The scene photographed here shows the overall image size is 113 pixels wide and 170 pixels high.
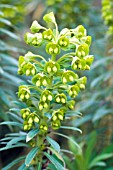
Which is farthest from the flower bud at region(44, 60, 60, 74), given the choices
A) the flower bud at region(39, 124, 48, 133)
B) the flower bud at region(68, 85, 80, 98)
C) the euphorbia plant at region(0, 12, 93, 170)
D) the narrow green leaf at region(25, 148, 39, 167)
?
the narrow green leaf at region(25, 148, 39, 167)

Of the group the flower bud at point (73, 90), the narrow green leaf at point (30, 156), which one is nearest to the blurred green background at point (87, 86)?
the narrow green leaf at point (30, 156)

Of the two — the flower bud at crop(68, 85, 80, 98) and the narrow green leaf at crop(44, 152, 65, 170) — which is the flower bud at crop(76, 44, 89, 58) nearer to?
the flower bud at crop(68, 85, 80, 98)

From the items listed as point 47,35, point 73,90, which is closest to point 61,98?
point 73,90

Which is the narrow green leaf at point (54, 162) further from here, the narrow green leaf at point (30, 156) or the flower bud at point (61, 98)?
the flower bud at point (61, 98)

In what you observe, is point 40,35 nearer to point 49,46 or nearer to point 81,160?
point 49,46

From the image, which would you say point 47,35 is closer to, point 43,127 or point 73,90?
point 73,90

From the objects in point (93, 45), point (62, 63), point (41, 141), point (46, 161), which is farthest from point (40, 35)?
point (93, 45)
